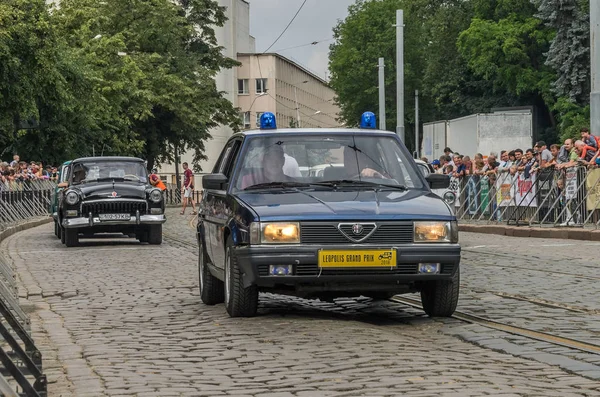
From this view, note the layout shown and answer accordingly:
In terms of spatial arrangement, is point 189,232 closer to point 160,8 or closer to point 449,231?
point 449,231

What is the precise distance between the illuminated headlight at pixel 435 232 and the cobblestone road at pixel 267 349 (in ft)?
2.12

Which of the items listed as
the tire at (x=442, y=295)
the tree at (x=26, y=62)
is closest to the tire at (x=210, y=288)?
the tire at (x=442, y=295)

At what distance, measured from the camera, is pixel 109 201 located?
24188 millimetres

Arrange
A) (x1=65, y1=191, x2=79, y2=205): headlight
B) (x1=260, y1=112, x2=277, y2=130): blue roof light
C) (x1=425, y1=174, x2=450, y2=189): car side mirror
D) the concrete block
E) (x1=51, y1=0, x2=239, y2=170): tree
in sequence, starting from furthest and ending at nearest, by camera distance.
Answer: (x1=51, y1=0, x2=239, y2=170): tree → the concrete block → (x1=65, y1=191, x2=79, y2=205): headlight → (x1=260, y1=112, x2=277, y2=130): blue roof light → (x1=425, y1=174, x2=450, y2=189): car side mirror

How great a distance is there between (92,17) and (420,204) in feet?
175

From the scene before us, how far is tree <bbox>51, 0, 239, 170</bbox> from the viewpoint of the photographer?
204ft

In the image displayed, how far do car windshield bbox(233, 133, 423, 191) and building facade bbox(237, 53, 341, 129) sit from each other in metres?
118

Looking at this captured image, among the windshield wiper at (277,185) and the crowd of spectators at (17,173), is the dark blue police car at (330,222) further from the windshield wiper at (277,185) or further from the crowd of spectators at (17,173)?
the crowd of spectators at (17,173)

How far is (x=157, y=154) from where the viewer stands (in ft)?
243

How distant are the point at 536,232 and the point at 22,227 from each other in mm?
14992

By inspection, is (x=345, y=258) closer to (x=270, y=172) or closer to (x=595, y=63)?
(x=270, y=172)

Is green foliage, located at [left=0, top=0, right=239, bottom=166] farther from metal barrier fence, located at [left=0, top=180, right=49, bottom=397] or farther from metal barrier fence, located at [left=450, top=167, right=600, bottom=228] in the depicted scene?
metal barrier fence, located at [left=450, top=167, right=600, bottom=228]

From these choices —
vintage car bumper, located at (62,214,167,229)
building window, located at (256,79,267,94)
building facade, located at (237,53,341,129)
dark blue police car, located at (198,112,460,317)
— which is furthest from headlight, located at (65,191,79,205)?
building window, located at (256,79,267,94)

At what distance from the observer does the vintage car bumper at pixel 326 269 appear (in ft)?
33.0
